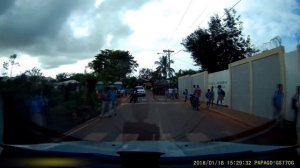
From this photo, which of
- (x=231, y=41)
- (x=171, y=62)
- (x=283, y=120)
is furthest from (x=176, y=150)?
(x=171, y=62)

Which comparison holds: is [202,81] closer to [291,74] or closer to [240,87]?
[240,87]

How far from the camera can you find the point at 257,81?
23.0m

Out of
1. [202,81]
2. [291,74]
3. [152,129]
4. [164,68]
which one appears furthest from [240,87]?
[164,68]

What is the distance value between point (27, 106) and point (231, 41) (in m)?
32.2

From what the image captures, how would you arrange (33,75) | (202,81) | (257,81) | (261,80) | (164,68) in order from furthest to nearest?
(164,68) < (202,81) < (257,81) < (261,80) < (33,75)

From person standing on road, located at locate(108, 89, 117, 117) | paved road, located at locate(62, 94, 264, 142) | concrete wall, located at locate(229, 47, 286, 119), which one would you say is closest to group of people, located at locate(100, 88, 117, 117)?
person standing on road, located at locate(108, 89, 117, 117)

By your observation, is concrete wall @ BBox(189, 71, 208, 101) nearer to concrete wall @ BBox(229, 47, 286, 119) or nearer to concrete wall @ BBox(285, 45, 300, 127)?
concrete wall @ BBox(229, 47, 286, 119)

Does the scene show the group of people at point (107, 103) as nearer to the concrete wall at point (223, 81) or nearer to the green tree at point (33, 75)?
the green tree at point (33, 75)

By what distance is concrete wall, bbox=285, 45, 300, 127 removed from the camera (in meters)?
17.4

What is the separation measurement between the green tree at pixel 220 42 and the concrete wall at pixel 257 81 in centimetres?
1333

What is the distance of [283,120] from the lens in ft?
55.6

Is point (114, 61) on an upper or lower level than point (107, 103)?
upper

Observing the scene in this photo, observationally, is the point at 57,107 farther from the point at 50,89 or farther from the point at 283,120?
the point at 283,120

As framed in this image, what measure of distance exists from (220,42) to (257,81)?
19.8 meters
